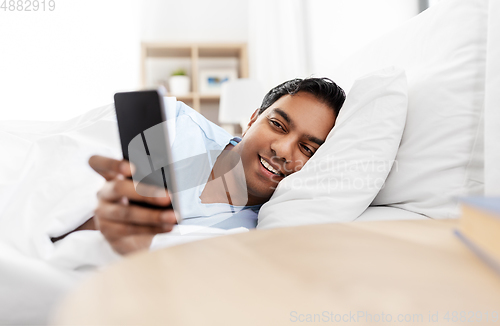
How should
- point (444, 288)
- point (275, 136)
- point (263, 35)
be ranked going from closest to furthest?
point (444, 288) → point (275, 136) → point (263, 35)

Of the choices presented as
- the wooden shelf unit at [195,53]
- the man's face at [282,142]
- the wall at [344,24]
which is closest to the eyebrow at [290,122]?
the man's face at [282,142]

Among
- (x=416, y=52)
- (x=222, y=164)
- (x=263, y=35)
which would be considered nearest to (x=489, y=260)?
(x=416, y=52)

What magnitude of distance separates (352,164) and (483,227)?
45 centimetres

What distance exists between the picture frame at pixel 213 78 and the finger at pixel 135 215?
2845 mm

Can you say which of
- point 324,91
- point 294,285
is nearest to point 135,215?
point 294,285

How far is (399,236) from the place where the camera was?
0.33 metres

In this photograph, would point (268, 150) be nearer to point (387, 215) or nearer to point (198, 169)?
point (198, 169)

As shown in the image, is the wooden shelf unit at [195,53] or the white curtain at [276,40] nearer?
the white curtain at [276,40]

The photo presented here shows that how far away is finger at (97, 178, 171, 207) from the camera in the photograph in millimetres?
471

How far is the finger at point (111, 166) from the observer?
50 centimetres

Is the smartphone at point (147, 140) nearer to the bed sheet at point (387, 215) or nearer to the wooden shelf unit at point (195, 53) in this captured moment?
the bed sheet at point (387, 215)

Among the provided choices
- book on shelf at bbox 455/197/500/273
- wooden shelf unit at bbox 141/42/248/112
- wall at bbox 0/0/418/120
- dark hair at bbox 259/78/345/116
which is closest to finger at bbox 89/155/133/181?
book on shelf at bbox 455/197/500/273

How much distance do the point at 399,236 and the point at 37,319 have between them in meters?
0.45

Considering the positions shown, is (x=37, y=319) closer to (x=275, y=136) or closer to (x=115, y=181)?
(x=115, y=181)
